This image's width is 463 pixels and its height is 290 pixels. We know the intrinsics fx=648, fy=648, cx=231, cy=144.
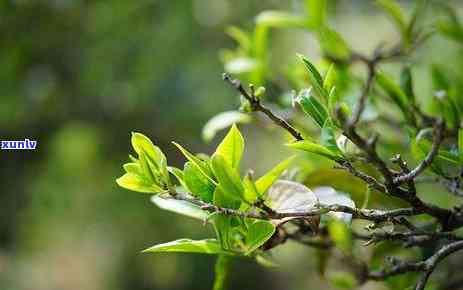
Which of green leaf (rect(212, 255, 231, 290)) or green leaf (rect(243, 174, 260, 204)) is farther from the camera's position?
green leaf (rect(212, 255, 231, 290))

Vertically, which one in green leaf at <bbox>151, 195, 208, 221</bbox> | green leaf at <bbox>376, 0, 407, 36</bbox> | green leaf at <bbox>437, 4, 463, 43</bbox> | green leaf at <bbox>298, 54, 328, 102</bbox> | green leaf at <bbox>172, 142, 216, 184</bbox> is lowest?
green leaf at <bbox>151, 195, 208, 221</bbox>

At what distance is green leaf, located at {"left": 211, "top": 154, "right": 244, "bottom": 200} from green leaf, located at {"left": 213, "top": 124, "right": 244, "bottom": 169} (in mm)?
22

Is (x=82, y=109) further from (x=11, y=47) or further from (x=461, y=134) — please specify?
(x=461, y=134)

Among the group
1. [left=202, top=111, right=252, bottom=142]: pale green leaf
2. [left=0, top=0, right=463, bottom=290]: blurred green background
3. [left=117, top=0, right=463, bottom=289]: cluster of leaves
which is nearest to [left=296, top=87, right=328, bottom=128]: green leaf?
[left=117, top=0, right=463, bottom=289]: cluster of leaves

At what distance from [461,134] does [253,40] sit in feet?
1.15

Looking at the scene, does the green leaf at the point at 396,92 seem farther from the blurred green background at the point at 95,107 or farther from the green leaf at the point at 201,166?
the blurred green background at the point at 95,107

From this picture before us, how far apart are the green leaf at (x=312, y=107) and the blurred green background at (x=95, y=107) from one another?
1.01 meters

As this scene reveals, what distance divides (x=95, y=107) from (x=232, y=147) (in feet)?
4.16

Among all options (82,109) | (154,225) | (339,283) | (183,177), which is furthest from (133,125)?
(183,177)

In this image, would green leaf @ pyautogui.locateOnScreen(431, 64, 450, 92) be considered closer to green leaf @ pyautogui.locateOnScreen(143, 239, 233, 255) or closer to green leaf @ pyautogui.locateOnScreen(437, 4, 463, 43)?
green leaf @ pyautogui.locateOnScreen(437, 4, 463, 43)

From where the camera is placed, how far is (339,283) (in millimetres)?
659

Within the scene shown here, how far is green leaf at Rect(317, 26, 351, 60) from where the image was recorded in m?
0.66

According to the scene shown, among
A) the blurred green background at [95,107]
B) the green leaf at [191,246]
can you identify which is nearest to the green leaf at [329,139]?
the green leaf at [191,246]

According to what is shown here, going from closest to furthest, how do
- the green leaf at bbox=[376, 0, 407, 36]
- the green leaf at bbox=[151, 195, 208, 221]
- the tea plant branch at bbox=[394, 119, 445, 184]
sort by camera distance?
the tea plant branch at bbox=[394, 119, 445, 184]
the green leaf at bbox=[151, 195, 208, 221]
the green leaf at bbox=[376, 0, 407, 36]
